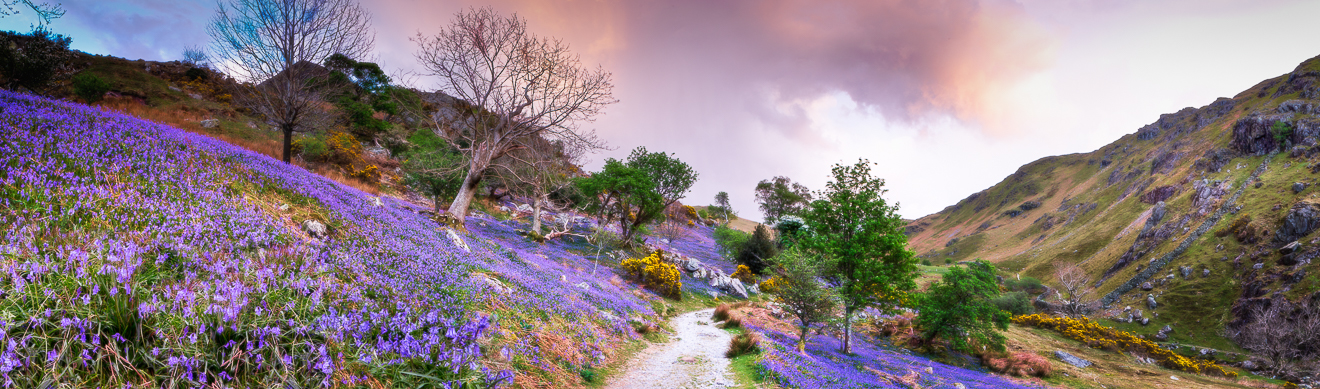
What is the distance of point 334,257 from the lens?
21.1 feet

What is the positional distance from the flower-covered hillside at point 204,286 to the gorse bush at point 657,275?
44.8 feet

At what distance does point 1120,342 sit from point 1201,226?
140 ft

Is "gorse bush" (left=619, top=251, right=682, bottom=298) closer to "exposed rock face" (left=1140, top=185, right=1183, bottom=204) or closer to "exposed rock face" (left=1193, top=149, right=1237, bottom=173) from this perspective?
"exposed rock face" (left=1140, top=185, right=1183, bottom=204)

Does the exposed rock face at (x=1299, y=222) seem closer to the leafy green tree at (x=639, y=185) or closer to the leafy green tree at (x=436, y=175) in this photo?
the leafy green tree at (x=639, y=185)

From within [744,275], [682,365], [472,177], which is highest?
[472,177]

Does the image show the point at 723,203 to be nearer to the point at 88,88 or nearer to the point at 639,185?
the point at 639,185

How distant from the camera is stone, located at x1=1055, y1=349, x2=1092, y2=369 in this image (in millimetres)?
23573

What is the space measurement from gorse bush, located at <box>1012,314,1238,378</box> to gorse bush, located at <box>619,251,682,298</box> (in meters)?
30.3

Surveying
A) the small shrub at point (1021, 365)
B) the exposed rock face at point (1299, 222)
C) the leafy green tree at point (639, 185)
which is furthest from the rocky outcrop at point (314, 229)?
the exposed rock face at point (1299, 222)

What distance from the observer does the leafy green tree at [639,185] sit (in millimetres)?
31188

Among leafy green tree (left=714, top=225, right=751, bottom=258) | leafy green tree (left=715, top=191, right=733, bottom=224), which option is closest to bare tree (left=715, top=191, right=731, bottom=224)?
leafy green tree (left=715, top=191, right=733, bottom=224)

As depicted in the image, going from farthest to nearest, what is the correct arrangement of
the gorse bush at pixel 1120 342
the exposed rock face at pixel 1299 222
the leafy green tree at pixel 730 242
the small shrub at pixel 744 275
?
1. the leafy green tree at pixel 730 242
2. the exposed rock face at pixel 1299 222
3. the small shrub at pixel 744 275
4. the gorse bush at pixel 1120 342

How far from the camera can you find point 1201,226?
51375 millimetres

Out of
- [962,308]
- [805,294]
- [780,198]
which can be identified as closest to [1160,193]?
[780,198]
